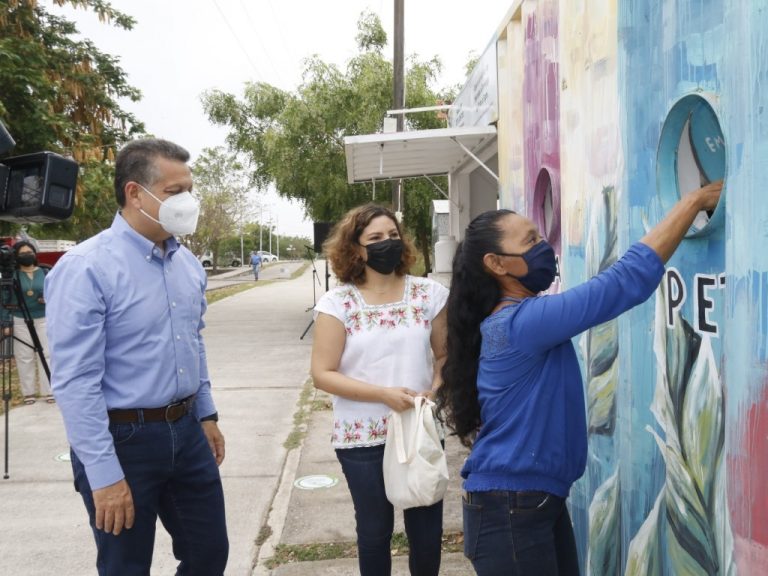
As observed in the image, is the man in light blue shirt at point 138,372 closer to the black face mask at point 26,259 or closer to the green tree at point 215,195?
the black face mask at point 26,259

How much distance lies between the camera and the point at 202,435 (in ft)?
9.24

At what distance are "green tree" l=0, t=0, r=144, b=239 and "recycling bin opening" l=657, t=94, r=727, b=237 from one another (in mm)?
9840

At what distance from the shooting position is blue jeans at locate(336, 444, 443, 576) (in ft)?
9.37

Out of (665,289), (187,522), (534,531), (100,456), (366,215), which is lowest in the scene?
(187,522)

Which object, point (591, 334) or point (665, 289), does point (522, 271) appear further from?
point (591, 334)

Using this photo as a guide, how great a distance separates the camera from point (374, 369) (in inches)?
113

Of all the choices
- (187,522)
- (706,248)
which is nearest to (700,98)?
(706,248)

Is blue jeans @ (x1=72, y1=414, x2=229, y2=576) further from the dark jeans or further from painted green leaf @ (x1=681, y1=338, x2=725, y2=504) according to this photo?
painted green leaf @ (x1=681, y1=338, x2=725, y2=504)

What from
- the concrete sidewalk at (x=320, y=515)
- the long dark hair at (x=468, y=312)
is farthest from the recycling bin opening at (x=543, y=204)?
the long dark hair at (x=468, y=312)

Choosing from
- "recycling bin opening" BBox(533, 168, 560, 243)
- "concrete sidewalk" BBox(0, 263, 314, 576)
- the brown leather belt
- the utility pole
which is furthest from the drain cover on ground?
the utility pole

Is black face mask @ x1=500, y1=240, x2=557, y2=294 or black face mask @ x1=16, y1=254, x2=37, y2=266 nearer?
black face mask @ x1=500, y1=240, x2=557, y2=294

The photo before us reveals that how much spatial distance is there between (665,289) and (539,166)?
2.05 metres

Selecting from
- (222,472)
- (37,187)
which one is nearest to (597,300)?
(37,187)

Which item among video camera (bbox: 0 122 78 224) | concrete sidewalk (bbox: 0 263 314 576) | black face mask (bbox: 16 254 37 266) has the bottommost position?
concrete sidewalk (bbox: 0 263 314 576)
